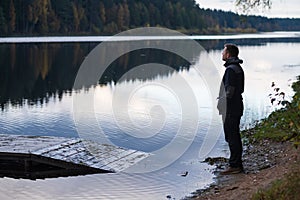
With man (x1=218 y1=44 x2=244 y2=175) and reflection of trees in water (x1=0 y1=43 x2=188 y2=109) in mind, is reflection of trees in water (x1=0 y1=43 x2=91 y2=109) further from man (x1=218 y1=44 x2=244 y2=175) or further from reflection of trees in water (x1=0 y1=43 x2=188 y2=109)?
man (x1=218 y1=44 x2=244 y2=175)

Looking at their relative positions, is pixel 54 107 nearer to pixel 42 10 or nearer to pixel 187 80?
pixel 187 80

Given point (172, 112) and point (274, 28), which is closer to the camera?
point (172, 112)

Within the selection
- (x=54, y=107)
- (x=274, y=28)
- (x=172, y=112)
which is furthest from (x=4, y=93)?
(x=274, y=28)

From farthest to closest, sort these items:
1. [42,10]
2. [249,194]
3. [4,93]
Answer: [42,10] < [4,93] < [249,194]

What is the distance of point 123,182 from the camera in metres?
9.63

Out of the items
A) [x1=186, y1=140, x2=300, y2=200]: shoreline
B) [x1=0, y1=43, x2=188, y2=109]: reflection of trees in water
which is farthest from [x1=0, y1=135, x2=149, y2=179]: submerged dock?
[x1=0, y1=43, x2=188, y2=109]: reflection of trees in water

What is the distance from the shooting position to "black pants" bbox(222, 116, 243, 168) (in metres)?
8.93

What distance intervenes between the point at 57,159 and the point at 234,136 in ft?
11.4

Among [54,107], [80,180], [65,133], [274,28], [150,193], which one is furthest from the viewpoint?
[274,28]

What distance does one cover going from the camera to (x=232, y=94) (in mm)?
8633

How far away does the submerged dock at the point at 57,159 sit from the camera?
10328 millimetres

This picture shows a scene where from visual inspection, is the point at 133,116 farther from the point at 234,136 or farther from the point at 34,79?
the point at 34,79

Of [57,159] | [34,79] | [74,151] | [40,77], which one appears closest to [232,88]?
[57,159]

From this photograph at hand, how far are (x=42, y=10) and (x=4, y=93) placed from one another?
209ft
